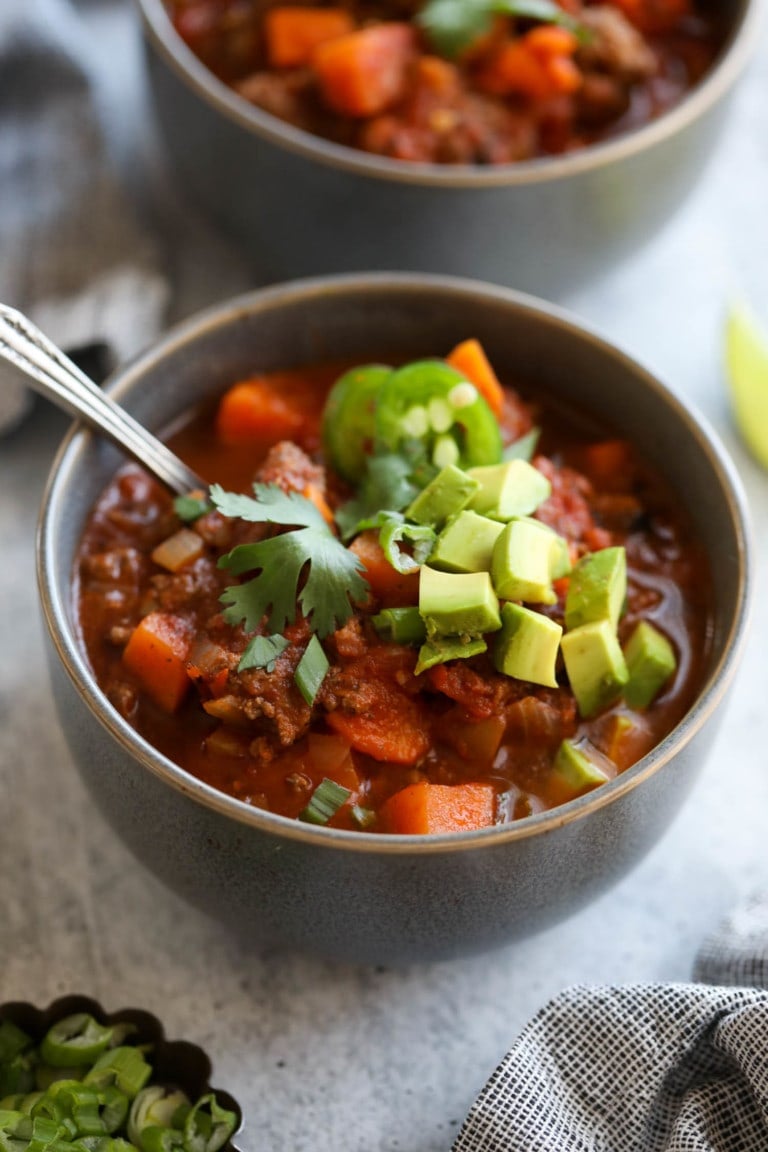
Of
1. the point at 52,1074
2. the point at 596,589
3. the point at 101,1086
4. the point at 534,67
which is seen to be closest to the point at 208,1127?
the point at 101,1086

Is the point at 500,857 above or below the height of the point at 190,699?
above

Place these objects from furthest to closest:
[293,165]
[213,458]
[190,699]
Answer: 1. [293,165]
2. [213,458]
3. [190,699]

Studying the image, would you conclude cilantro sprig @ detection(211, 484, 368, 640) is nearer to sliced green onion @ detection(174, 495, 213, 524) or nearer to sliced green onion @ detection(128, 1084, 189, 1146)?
sliced green onion @ detection(174, 495, 213, 524)

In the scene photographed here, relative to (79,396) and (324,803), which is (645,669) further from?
(79,396)

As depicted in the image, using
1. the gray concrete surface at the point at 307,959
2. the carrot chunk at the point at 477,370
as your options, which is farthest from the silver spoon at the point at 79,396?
the gray concrete surface at the point at 307,959

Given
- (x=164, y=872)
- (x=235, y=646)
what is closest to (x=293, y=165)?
(x=235, y=646)

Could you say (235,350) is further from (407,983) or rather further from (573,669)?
(407,983)

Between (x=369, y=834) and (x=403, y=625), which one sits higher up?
(x=403, y=625)

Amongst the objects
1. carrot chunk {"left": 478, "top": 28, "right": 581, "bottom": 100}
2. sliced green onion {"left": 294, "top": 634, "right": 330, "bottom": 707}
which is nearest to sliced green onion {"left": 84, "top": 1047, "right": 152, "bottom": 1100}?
sliced green onion {"left": 294, "top": 634, "right": 330, "bottom": 707}
